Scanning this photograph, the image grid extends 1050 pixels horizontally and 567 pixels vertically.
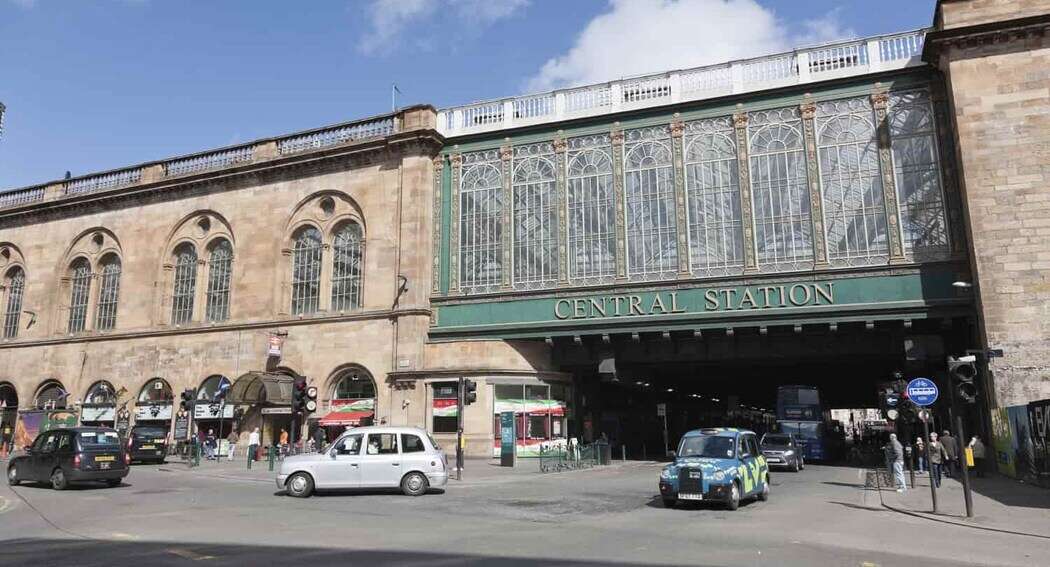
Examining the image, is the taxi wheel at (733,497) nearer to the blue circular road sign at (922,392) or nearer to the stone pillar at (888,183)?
the blue circular road sign at (922,392)

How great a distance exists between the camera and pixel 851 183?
26688mm

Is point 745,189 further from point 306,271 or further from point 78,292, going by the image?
point 78,292

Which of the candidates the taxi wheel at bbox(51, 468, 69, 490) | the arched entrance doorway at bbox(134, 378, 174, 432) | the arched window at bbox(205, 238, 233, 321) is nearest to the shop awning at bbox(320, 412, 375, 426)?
the arched window at bbox(205, 238, 233, 321)

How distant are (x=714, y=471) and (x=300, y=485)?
985 cm

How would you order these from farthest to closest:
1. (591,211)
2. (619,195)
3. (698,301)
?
1. (591,211)
2. (619,195)
3. (698,301)

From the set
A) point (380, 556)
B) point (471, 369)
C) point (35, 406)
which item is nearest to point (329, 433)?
point (471, 369)

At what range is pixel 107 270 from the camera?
131 ft

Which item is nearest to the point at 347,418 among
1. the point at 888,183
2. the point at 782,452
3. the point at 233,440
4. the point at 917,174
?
the point at 233,440

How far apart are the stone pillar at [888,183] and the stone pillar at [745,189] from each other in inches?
183

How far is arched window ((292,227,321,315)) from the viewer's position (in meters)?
34.0

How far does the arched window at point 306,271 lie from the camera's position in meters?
34.0

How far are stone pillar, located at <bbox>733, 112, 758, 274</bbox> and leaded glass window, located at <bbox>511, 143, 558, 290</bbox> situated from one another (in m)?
7.68

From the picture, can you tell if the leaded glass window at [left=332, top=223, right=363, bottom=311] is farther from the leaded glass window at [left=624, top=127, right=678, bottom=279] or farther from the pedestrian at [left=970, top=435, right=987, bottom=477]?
the pedestrian at [left=970, top=435, right=987, bottom=477]

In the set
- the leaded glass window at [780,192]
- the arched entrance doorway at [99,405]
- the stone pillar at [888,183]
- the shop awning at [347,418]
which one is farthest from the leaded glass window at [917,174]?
the arched entrance doorway at [99,405]
